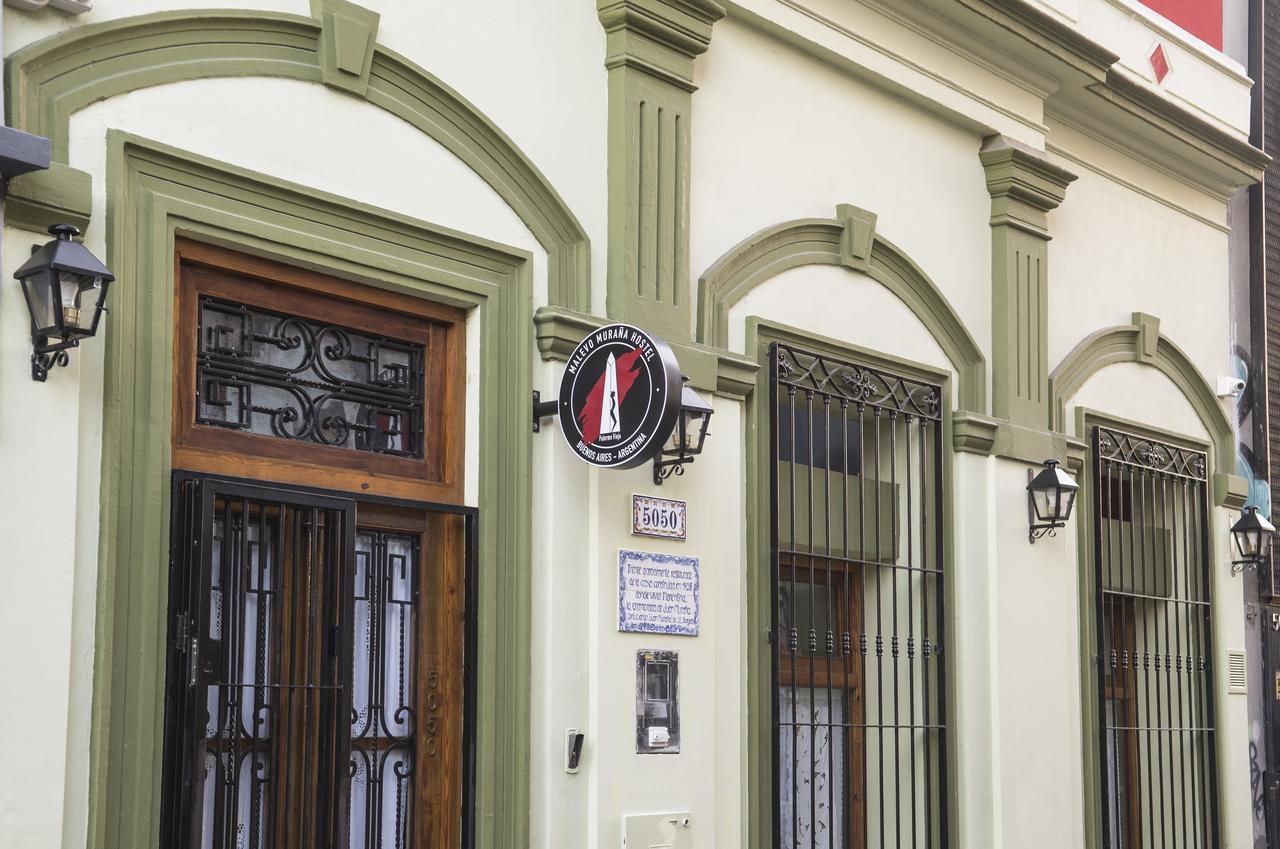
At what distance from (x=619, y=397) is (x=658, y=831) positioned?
1798 mm

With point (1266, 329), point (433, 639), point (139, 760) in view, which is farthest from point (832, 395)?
point (1266, 329)

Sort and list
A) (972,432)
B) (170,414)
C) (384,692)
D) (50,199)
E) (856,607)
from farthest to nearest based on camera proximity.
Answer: (972,432) → (856,607) → (384,692) → (170,414) → (50,199)

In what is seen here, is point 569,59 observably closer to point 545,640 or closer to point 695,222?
point 695,222

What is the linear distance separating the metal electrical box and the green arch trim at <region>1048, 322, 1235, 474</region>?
3.66 metres

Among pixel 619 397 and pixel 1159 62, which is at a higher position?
pixel 1159 62

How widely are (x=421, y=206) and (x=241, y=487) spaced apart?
1336 mm

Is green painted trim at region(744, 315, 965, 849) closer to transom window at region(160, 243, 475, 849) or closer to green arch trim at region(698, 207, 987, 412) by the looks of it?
green arch trim at region(698, 207, 987, 412)

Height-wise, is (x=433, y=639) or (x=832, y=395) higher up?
(x=832, y=395)

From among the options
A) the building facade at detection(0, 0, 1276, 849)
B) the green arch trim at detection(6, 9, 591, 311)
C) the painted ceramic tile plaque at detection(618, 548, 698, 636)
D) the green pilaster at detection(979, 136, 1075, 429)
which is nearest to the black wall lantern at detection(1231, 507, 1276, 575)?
the building facade at detection(0, 0, 1276, 849)

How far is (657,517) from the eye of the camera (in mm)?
6879

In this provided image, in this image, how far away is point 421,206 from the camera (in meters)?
6.24

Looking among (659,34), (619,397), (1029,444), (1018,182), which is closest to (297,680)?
(619,397)

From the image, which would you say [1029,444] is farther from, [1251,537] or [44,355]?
[44,355]

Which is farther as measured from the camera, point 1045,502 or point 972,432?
point 1045,502
